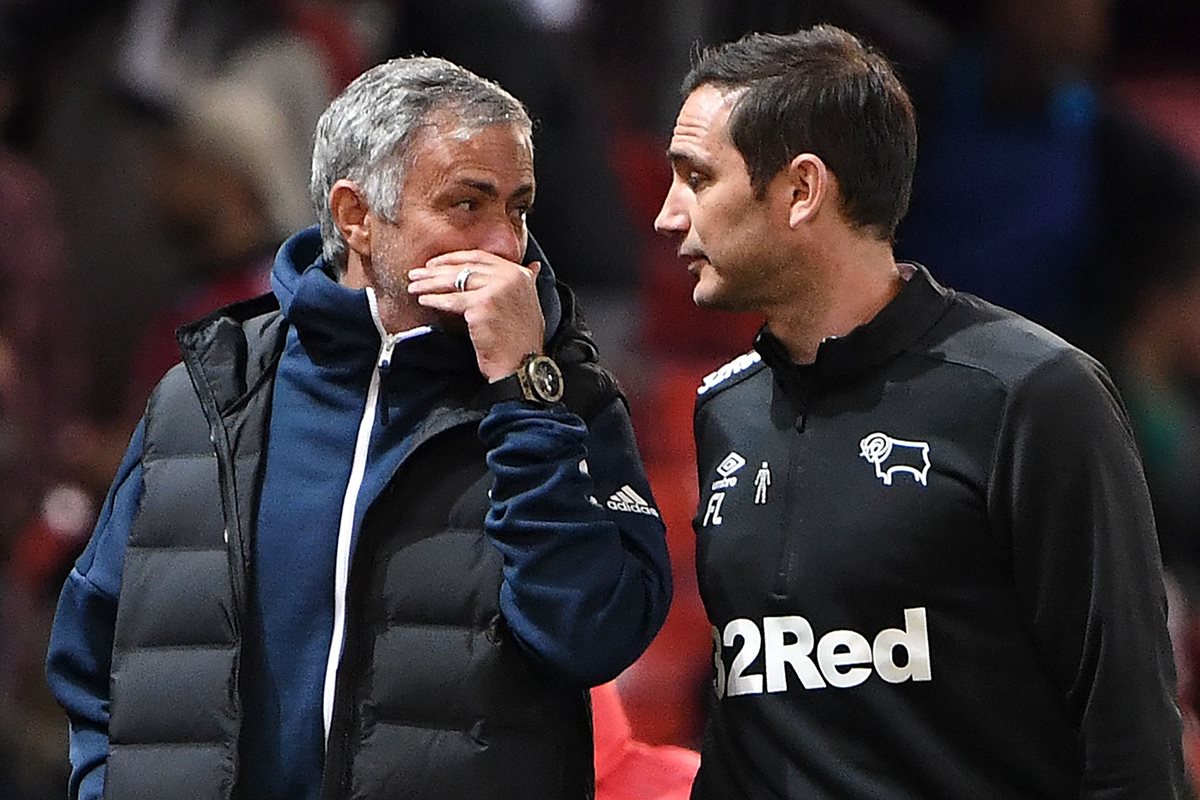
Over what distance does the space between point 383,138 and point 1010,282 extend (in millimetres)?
2735

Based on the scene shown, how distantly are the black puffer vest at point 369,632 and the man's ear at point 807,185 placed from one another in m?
0.29

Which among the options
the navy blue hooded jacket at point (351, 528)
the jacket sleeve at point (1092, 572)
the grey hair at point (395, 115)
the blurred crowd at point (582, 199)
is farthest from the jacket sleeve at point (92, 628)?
the blurred crowd at point (582, 199)

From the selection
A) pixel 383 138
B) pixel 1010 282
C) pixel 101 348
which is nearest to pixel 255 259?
pixel 101 348

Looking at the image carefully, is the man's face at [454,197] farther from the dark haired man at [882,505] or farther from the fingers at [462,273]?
the dark haired man at [882,505]

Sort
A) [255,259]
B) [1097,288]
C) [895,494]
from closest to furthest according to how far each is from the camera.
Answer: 1. [895,494]
2. [255,259]
3. [1097,288]

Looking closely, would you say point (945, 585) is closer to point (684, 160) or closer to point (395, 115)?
point (684, 160)

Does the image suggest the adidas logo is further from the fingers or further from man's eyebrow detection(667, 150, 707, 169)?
man's eyebrow detection(667, 150, 707, 169)

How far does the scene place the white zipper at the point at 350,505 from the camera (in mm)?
2010

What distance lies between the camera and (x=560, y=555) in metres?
1.93

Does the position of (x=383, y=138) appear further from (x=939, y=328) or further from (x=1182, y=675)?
(x=1182, y=675)

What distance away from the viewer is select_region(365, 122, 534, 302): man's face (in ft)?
6.88

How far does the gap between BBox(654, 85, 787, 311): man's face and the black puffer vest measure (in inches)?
6.5

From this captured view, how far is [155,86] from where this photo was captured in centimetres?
441

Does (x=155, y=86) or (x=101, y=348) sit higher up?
(x=155, y=86)
